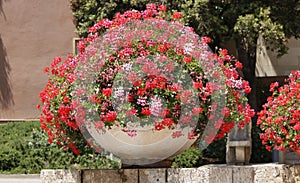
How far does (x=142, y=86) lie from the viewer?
16.1ft

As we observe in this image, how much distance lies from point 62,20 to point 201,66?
910 cm

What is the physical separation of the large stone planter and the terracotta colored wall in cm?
892

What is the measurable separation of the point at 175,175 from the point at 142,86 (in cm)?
89

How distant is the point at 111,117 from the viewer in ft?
16.0

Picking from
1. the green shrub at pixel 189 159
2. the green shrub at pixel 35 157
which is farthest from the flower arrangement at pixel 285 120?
the green shrub at pixel 35 157

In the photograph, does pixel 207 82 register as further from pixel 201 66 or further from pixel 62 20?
pixel 62 20

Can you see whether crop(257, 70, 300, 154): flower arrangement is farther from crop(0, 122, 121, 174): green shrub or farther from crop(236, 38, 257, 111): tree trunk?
crop(236, 38, 257, 111): tree trunk

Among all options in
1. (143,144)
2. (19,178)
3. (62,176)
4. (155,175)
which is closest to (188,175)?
(155,175)

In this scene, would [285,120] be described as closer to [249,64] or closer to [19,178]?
[19,178]

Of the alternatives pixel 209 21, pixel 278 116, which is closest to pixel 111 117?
pixel 278 116

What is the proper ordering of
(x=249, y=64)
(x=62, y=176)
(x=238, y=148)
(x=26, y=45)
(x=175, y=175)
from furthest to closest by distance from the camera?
1. (x=26, y=45)
2. (x=249, y=64)
3. (x=238, y=148)
4. (x=62, y=176)
5. (x=175, y=175)

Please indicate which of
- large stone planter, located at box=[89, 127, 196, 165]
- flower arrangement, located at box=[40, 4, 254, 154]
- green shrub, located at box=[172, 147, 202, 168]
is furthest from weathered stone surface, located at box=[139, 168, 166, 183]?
green shrub, located at box=[172, 147, 202, 168]

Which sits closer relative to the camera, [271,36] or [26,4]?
[271,36]

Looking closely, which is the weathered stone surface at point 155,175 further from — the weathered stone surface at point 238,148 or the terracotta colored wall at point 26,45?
the terracotta colored wall at point 26,45
